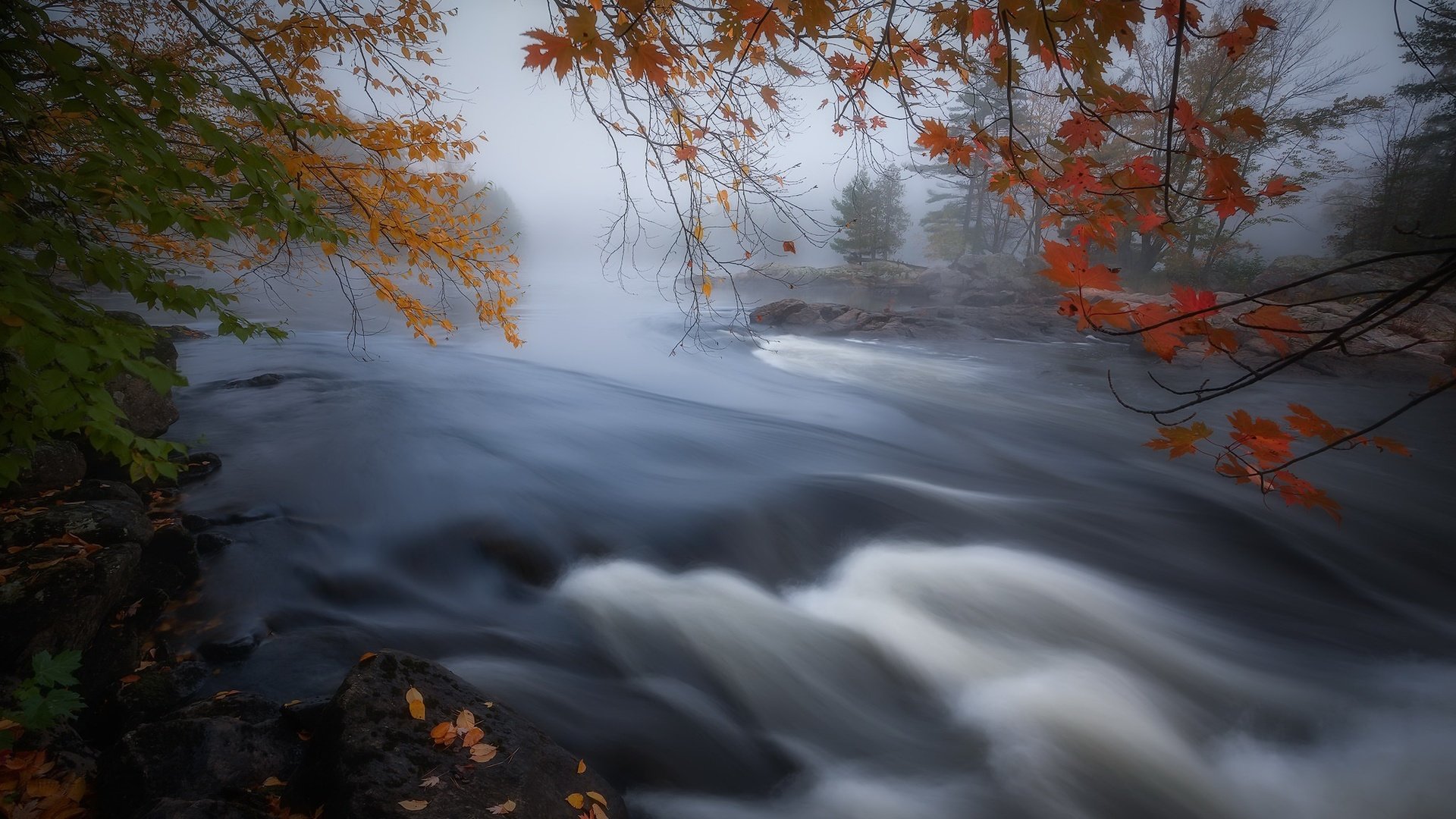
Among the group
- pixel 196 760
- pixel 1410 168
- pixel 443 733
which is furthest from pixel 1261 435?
pixel 1410 168

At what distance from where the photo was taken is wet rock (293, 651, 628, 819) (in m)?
2.06

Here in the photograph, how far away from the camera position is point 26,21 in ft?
6.11

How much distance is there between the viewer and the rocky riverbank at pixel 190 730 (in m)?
2.12

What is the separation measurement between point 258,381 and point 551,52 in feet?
31.7

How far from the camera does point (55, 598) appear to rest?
2.78m

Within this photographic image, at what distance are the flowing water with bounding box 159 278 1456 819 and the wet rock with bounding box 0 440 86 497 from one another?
83 centimetres

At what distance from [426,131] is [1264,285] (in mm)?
18757

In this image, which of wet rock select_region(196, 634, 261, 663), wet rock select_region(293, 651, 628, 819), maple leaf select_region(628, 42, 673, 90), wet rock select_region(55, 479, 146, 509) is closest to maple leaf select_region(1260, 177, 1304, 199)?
maple leaf select_region(628, 42, 673, 90)

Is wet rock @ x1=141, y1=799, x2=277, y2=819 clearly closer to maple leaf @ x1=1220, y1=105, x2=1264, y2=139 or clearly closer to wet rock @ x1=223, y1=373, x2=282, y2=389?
maple leaf @ x1=1220, y1=105, x2=1264, y2=139

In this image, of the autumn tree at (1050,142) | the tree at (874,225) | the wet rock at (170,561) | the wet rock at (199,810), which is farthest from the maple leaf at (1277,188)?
the tree at (874,225)

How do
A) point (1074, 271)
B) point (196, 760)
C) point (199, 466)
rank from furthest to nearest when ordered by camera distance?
point (199, 466) < point (196, 760) < point (1074, 271)

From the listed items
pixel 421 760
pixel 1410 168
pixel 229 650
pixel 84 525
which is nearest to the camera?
pixel 421 760

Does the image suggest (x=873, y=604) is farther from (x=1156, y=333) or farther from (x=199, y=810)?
(x=199, y=810)

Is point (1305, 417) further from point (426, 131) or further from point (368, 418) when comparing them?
point (368, 418)
